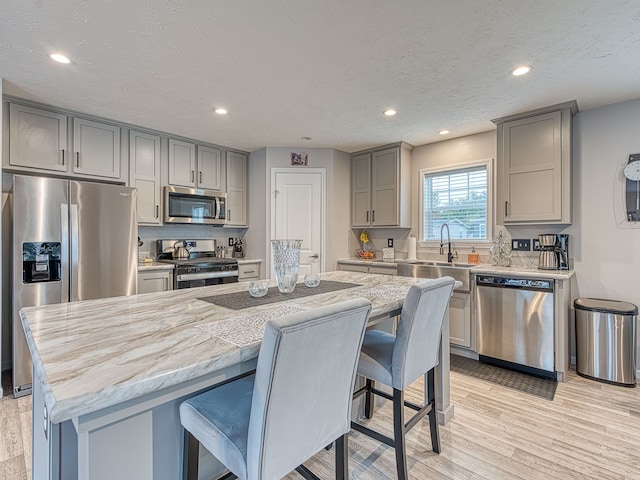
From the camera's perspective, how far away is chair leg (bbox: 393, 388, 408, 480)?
61.2 inches

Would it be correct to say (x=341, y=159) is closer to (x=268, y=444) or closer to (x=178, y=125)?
(x=178, y=125)

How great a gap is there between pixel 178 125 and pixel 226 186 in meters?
1.08

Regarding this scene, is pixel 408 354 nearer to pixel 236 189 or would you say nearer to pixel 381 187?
pixel 381 187

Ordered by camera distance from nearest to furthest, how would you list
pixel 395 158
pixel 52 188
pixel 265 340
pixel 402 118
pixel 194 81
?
1. pixel 265 340
2. pixel 194 81
3. pixel 52 188
4. pixel 402 118
5. pixel 395 158

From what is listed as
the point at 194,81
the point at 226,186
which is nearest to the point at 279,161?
the point at 226,186

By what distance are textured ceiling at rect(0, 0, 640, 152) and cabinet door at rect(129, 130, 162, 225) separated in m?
0.30

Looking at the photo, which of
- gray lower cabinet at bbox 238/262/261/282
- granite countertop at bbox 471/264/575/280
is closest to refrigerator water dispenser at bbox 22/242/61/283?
gray lower cabinet at bbox 238/262/261/282

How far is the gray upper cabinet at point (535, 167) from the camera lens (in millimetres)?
2998

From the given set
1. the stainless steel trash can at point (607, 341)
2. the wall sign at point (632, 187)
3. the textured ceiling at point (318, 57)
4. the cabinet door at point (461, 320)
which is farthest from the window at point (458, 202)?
the stainless steel trash can at point (607, 341)

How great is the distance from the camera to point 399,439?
61.7 inches

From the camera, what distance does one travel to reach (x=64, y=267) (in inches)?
109

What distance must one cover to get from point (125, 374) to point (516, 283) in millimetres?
3098

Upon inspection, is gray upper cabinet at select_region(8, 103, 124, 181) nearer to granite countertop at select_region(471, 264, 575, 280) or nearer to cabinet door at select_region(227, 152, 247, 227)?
cabinet door at select_region(227, 152, 247, 227)

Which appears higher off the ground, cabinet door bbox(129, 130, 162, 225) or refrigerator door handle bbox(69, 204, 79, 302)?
cabinet door bbox(129, 130, 162, 225)
